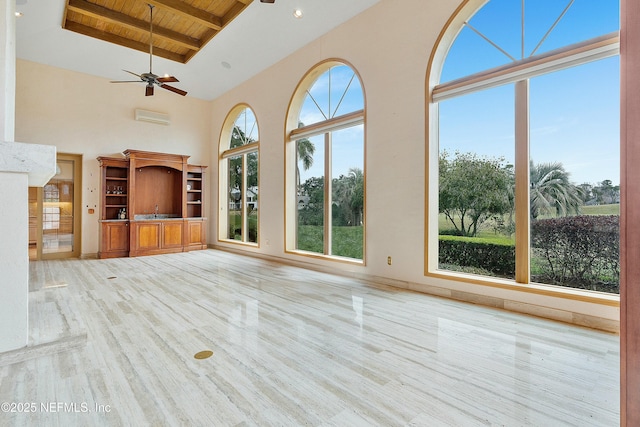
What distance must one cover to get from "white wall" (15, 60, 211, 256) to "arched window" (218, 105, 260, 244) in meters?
1.28

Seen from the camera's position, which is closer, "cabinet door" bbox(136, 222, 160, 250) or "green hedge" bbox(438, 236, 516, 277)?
"green hedge" bbox(438, 236, 516, 277)

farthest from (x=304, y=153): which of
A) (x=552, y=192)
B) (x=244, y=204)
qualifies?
(x=552, y=192)

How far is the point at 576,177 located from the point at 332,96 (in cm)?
401

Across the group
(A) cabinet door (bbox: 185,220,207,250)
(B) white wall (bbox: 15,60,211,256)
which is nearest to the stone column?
(B) white wall (bbox: 15,60,211,256)

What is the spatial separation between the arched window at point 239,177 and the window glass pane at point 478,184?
460 cm

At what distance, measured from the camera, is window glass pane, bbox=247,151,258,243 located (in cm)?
807

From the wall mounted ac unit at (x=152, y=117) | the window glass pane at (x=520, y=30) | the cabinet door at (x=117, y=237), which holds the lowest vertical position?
the cabinet door at (x=117, y=237)

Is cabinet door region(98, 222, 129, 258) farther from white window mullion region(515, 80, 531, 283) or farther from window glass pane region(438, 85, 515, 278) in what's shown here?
white window mullion region(515, 80, 531, 283)

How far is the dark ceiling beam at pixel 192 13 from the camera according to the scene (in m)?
5.54

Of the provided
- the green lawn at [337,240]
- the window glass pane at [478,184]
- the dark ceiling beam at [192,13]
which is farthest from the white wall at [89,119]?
the window glass pane at [478,184]

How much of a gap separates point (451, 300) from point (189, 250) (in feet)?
22.6

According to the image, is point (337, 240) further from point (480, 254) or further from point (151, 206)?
point (151, 206)

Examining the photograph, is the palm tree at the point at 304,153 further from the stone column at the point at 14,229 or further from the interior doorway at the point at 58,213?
the interior doorway at the point at 58,213

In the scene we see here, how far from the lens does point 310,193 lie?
6.52 metres
